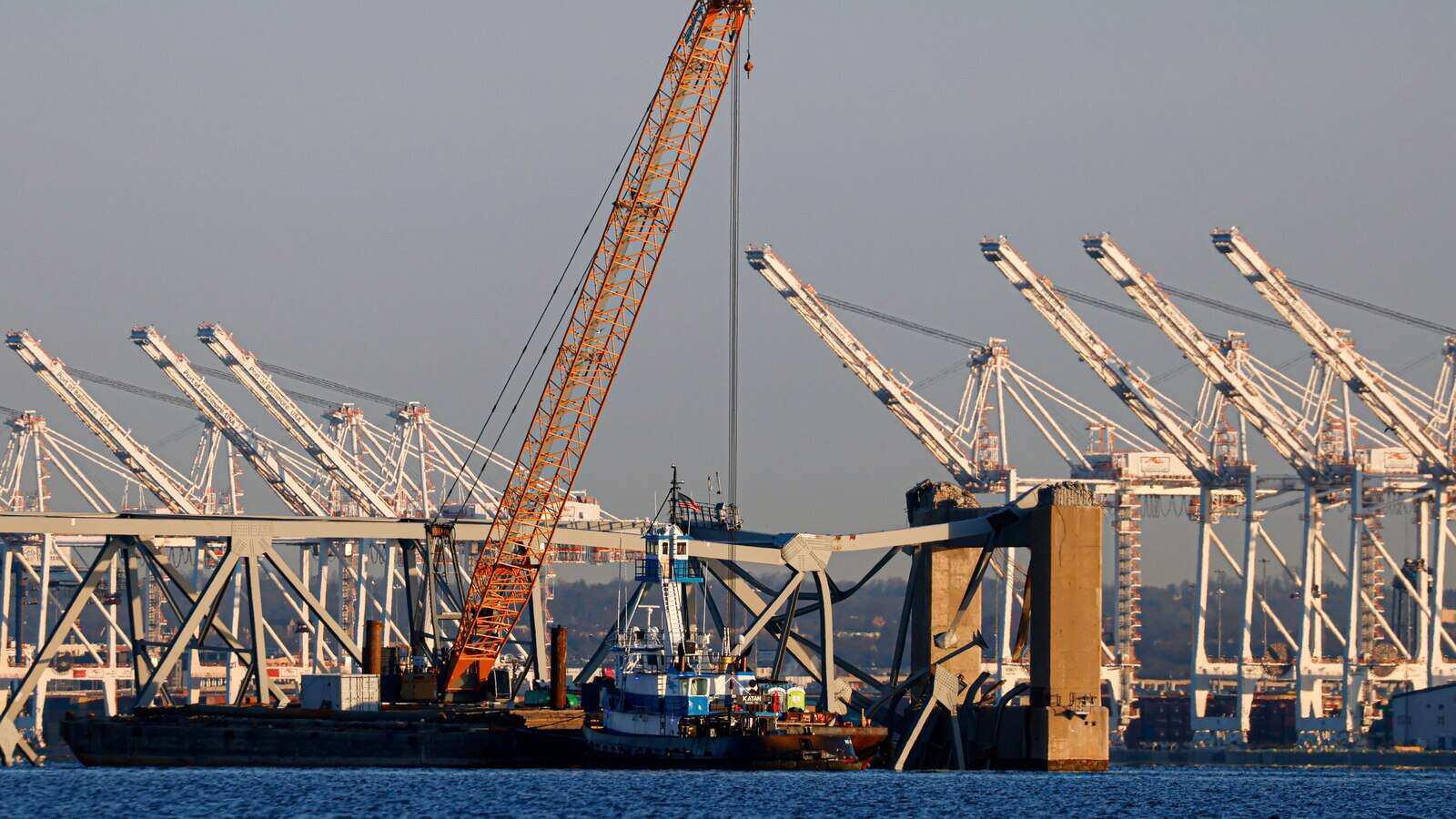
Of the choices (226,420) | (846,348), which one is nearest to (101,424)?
(226,420)

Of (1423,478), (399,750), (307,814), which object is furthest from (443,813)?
(1423,478)

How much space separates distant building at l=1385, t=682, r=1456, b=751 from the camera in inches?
5984

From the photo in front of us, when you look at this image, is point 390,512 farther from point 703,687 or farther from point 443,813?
point 443,813

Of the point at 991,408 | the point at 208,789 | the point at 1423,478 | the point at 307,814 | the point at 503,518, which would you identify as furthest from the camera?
the point at 991,408

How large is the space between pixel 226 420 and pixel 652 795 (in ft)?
378

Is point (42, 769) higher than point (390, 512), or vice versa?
point (390, 512)

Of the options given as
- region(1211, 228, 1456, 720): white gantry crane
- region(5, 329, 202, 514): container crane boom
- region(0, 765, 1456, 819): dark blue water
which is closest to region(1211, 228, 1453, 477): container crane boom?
region(1211, 228, 1456, 720): white gantry crane

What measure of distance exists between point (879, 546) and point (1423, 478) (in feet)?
212

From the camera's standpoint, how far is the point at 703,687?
9400cm

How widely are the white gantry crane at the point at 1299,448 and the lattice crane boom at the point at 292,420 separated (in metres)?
66.0

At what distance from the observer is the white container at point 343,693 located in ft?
343

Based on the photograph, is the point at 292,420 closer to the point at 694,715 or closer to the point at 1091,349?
the point at 1091,349

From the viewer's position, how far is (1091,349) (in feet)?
525

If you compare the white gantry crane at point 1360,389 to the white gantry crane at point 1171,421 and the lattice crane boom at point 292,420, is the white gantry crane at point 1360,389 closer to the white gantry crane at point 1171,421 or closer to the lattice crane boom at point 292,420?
the white gantry crane at point 1171,421
